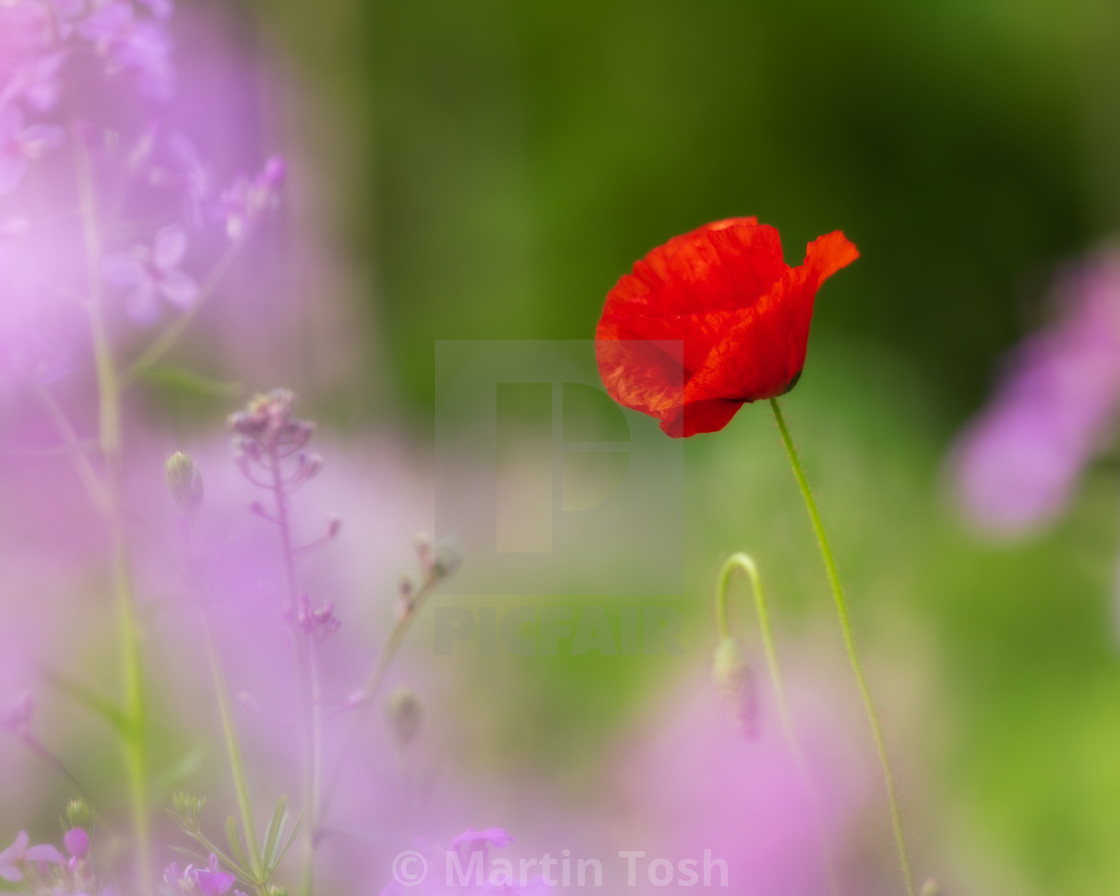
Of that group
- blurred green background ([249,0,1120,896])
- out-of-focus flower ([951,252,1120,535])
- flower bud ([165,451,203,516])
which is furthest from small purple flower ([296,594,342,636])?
blurred green background ([249,0,1120,896])

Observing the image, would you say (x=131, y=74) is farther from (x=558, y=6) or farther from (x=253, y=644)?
(x=558, y=6)

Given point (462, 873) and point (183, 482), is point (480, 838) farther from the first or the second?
point (183, 482)

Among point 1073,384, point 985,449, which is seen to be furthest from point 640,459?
point 1073,384

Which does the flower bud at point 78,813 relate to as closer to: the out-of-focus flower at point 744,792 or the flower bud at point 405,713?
the flower bud at point 405,713

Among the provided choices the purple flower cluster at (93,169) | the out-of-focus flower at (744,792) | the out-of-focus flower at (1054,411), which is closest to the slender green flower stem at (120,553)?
the purple flower cluster at (93,169)

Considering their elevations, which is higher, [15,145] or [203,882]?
[15,145]

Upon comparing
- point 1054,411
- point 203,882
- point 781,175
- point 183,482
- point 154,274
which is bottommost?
point 203,882

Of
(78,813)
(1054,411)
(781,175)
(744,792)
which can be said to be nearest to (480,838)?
(78,813)
